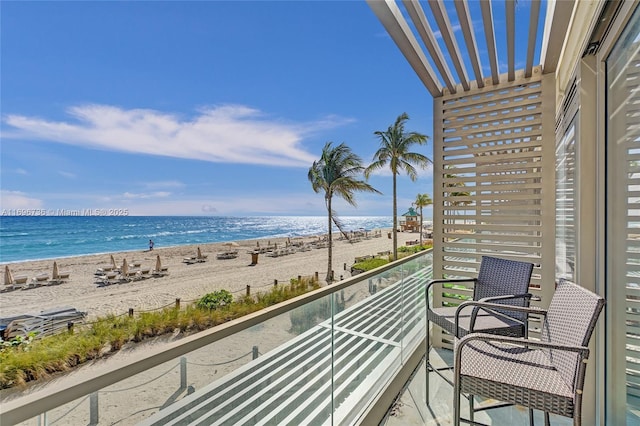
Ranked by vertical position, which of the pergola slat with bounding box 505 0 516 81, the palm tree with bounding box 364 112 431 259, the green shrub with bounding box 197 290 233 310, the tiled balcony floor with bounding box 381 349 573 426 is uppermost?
the palm tree with bounding box 364 112 431 259

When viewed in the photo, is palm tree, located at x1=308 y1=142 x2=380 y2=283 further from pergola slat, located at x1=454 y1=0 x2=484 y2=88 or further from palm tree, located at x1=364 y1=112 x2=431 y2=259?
pergola slat, located at x1=454 y1=0 x2=484 y2=88

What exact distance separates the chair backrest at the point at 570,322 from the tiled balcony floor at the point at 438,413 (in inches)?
33.6

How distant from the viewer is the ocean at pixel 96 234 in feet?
76.4

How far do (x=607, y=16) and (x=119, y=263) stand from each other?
22891 mm

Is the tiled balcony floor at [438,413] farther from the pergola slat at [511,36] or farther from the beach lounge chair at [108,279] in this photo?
the beach lounge chair at [108,279]

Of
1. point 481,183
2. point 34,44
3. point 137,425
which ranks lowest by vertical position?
point 137,425

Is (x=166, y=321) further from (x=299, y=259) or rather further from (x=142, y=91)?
(x=142, y=91)

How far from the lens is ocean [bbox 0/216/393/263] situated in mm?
23297

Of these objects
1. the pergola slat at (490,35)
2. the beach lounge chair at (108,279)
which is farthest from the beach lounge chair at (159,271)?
the pergola slat at (490,35)

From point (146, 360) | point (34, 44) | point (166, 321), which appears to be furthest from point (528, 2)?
point (34, 44)

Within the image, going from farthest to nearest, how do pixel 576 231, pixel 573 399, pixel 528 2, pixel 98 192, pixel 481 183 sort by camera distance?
pixel 98 192
pixel 481 183
pixel 576 231
pixel 528 2
pixel 573 399

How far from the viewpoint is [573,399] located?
1.09 metres

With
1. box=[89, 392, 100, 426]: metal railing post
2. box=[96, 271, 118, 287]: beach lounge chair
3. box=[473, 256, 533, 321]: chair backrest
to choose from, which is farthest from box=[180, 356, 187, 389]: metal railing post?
box=[96, 271, 118, 287]: beach lounge chair

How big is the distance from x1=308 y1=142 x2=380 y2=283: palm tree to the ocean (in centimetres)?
1943
